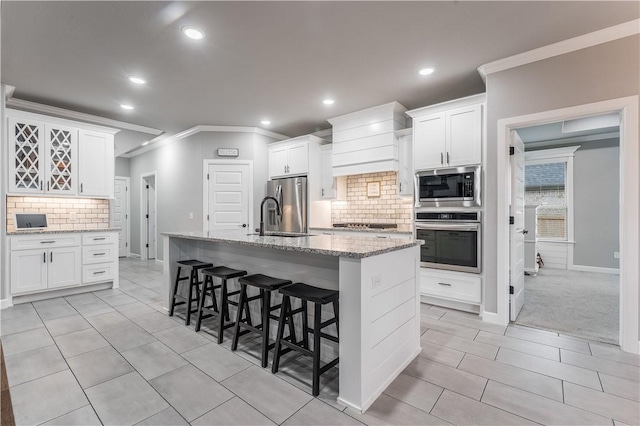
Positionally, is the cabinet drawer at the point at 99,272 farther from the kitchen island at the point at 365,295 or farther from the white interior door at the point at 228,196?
the kitchen island at the point at 365,295

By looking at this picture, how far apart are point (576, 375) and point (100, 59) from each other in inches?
195

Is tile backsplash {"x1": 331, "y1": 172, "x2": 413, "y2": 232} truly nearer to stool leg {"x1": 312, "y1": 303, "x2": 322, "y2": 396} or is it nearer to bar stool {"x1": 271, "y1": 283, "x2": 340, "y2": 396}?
bar stool {"x1": 271, "y1": 283, "x2": 340, "y2": 396}

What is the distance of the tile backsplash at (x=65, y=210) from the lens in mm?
4303

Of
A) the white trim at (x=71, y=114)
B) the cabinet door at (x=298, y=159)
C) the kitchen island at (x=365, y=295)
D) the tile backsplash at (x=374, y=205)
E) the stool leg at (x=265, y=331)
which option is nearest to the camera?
the kitchen island at (x=365, y=295)

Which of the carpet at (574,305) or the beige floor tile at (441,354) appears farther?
the carpet at (574,305)

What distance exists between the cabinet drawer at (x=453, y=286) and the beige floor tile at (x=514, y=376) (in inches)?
44.4

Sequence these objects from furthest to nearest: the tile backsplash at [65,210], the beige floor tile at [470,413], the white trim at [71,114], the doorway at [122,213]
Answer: the doorway at [122,213] → the tile backsplash at [65,210] → the white trim at [71,114] → the beige floor tile at [470,413]

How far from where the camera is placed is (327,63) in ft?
10.3

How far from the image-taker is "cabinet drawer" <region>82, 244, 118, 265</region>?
14.4 ft

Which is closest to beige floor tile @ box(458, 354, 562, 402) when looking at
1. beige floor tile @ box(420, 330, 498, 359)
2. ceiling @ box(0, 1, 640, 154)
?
beige floor tile @ box(420, 330, 498, 359)

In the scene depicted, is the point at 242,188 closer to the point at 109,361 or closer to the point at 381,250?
the point at 109,361

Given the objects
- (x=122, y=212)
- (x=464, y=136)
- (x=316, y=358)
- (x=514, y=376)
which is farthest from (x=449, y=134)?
(x=122, y=212)

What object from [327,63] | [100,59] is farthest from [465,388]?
[100,59]

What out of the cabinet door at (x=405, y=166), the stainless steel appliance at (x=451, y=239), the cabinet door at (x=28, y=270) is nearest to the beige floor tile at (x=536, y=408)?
the stainless steel appliance at (x=451, y=239)
